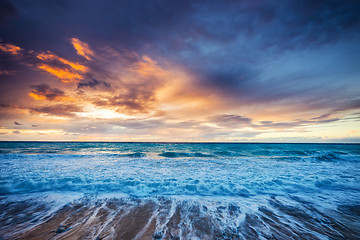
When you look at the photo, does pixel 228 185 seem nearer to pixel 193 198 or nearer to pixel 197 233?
pixel 193 198

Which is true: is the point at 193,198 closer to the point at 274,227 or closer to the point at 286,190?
the point at 274,227

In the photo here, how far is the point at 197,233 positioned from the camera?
3.76 m

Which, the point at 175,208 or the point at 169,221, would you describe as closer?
the point at 169,221

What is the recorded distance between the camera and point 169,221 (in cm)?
431

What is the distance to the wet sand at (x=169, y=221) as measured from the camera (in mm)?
3705

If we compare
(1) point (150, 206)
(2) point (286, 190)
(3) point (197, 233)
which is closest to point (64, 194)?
(1) point (150, 206)

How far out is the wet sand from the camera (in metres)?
3.71

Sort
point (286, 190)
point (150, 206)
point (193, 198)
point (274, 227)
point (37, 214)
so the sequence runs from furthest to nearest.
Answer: point (286, 190), point (193, 198), point (150, 206), point (37, 214), point (274, 227)

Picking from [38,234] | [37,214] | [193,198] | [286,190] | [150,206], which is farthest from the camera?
[286,190]

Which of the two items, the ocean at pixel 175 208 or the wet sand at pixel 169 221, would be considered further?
the ocean at pixel 175 208

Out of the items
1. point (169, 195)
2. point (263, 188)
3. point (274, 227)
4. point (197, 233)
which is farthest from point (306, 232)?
point (169, 195)

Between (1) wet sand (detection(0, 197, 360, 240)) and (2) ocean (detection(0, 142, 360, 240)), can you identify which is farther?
(2) ocean (detection(0, 142, 360, 240))

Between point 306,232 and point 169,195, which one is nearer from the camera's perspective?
point 306,232

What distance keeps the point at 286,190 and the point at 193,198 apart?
5343 mm
